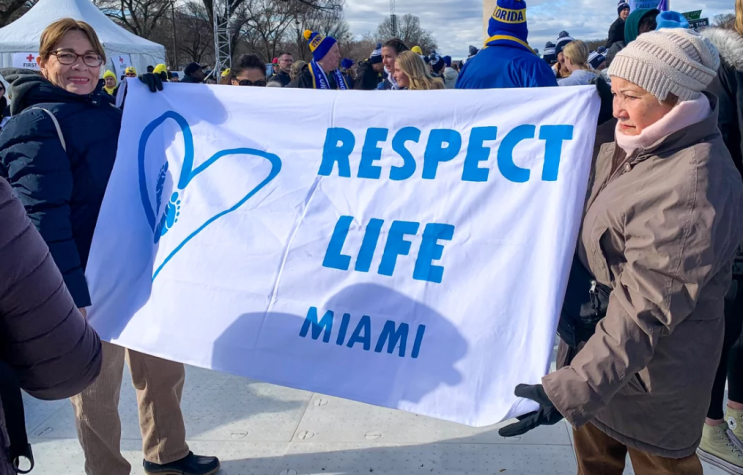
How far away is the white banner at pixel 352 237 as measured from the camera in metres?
1.94

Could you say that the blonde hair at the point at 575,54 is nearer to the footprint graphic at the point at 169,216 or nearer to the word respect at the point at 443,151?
the word respect at the point at 443,151

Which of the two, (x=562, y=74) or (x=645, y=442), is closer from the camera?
(x=645, y=442)

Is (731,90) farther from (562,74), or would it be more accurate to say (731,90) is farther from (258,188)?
(562,74)

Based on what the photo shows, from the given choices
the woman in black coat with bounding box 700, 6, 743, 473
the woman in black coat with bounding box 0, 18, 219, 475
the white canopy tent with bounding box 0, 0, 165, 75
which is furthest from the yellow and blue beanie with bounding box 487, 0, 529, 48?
the white canopy tent with bounding box 0, 0, 165, 75

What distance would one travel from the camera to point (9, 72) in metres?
2.46

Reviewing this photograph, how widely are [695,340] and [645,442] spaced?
13.0 inches

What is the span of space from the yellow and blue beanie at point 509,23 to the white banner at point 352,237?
126 centimetres

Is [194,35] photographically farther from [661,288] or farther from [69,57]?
[661,288]

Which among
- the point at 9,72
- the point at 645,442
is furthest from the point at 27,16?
the point at 645,442

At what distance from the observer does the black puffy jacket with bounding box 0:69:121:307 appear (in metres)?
2.18

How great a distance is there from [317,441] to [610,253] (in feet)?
6.19

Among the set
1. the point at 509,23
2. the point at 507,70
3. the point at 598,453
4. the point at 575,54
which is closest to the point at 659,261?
the point at 598,453

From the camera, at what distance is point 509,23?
3.29 m

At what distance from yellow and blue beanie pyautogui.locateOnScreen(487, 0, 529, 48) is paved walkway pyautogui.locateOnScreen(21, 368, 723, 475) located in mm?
2046
